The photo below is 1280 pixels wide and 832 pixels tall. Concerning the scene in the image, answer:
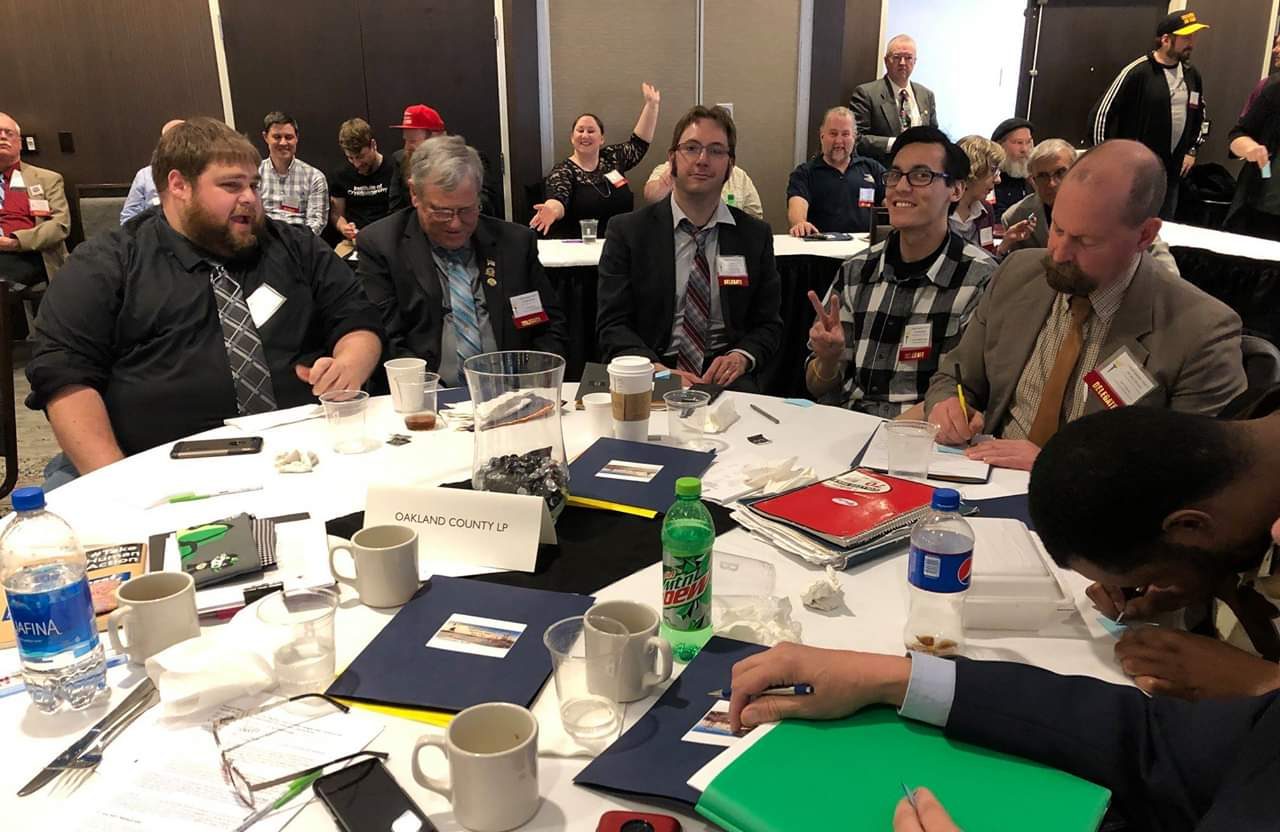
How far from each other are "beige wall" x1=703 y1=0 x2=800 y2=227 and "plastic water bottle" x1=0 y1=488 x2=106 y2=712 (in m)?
6.70

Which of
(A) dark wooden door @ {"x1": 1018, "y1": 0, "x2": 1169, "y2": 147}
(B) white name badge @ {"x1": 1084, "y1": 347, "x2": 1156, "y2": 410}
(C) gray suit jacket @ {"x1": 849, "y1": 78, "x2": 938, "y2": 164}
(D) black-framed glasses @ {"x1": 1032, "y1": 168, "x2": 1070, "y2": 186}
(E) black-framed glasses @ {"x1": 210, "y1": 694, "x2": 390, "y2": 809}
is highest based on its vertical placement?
(A) dark wooden door @ {"x1": 1018, "y1": 0, "x2": 1169, "y2": 147}

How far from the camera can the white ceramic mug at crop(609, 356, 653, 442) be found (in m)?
1.93

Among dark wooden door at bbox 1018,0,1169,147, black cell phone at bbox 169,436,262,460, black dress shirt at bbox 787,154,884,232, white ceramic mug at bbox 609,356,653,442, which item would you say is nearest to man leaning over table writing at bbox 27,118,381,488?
black cell phone at bbox 169,436,262,460

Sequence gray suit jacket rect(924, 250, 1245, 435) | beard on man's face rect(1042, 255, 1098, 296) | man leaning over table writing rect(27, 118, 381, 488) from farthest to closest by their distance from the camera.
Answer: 1. man leaning over table writing rect(27, 118, 381, 488)
2. beard on man's face rect(1042, 255, 1098, 296)
3. gray suit jacket rect(924, 250, 1245, 435)

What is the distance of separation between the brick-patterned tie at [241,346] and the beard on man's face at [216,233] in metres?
0.06

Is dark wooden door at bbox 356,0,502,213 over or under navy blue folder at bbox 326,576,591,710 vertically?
over

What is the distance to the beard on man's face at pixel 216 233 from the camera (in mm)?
2410

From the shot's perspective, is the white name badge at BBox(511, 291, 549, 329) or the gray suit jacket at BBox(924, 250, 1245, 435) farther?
the white name badge at BBox(511, 291, 549, 329)

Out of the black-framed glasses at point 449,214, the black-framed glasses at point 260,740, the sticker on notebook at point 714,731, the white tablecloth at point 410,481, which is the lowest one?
the white tablecloth at point 410,481

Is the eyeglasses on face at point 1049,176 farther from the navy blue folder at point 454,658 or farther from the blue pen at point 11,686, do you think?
the blue pen at point 11,686

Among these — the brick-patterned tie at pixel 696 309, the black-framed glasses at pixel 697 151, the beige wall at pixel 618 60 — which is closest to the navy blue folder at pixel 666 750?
the brick-patterned tie at pixel 696 309

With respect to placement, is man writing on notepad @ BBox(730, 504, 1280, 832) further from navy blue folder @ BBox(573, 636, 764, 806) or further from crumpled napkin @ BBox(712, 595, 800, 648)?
crumpled napkin @ BBox(712, 595, 800, 648)

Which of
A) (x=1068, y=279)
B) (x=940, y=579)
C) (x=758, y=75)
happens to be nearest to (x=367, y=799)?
(x=940, y=579)

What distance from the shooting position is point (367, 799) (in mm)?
908
